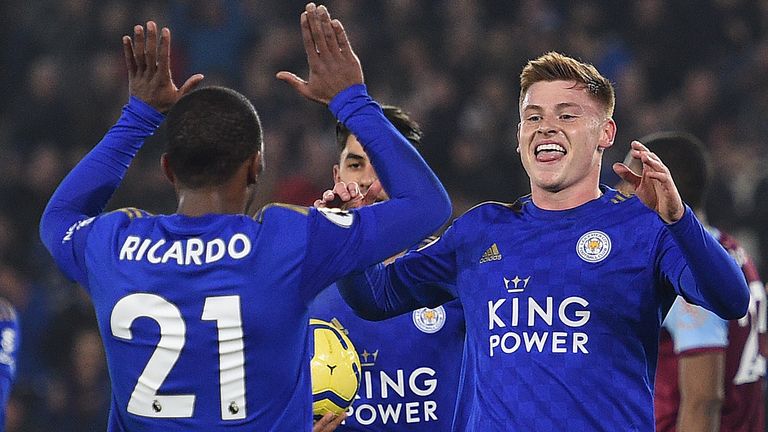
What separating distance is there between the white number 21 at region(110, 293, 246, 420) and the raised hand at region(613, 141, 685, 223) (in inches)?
43.5

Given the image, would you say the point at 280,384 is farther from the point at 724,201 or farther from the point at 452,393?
the point at 724,201

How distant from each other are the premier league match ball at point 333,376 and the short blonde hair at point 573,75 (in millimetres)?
→ 1061

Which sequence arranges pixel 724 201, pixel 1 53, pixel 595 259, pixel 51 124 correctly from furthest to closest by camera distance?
pixel 1 53 → pixel 51 124 → pixel 724 201 → pixel 595 259

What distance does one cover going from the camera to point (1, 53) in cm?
1151

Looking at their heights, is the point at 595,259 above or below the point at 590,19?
below

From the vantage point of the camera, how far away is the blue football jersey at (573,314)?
3.55 m

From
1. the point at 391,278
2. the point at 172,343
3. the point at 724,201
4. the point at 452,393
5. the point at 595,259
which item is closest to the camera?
the point at 172,343

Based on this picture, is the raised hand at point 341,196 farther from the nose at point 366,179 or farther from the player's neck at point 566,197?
the nose at point 366,179

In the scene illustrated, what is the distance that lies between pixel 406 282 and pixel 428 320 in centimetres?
58

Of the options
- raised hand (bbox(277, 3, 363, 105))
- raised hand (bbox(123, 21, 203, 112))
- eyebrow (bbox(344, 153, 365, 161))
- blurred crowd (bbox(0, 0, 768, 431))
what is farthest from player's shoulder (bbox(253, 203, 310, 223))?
blurred crowd (bbox(0, 0, 768, 431))

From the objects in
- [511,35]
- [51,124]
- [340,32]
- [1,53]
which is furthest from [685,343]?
[1,53]

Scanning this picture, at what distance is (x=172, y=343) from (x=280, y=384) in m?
0.29

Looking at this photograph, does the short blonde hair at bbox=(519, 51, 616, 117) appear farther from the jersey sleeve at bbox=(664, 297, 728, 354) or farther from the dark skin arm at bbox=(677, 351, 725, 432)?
the dark skin arm at bbox=(677, 351, 725, 432)

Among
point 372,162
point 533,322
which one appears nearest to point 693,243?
point 533,322
